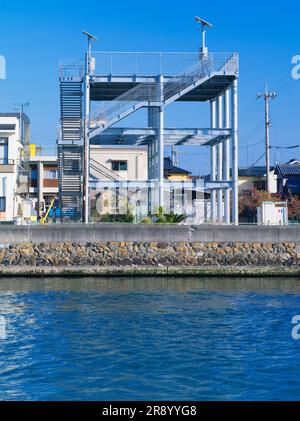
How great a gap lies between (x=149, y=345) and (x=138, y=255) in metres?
16.0

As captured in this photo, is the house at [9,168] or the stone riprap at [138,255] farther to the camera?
the house at [9,168]

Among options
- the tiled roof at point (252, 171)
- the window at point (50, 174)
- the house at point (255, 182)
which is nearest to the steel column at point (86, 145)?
the window at point (50, 174)

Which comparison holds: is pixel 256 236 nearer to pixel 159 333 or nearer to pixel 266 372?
pixel 159 333

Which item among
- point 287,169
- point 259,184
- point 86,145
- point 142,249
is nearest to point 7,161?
point 86,145

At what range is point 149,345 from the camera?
49.8 ft

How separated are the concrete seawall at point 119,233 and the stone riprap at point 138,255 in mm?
231

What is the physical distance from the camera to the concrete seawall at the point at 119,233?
3120 centimetres

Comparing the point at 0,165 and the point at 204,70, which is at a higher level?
the point at 204,70

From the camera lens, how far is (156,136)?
124 ft

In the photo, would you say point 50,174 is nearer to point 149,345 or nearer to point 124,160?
point 124,160

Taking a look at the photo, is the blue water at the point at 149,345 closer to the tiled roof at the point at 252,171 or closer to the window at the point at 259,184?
the window at the point at 259,184
